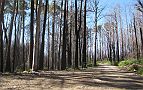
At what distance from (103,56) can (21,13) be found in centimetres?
6095

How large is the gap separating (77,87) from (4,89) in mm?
2679

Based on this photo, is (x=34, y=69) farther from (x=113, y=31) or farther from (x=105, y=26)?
(x=105, y=26)

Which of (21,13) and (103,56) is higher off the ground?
(21,13)

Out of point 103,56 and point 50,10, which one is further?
point 103,56

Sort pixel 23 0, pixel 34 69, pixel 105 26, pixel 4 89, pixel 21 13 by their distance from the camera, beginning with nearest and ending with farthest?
pixel 4 89
pixel 34 69
pixel 23 0
pixel 21 13
pixel 105 26

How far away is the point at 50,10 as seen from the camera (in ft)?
145

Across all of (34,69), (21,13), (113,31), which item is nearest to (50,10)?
(21,13)

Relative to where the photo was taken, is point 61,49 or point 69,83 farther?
point 61,49

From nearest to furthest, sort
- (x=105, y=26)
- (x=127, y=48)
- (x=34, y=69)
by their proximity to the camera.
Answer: (x=34, y=69) < (x=105, y=26) < (x=127, y=48)

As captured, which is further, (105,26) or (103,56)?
(103,56)

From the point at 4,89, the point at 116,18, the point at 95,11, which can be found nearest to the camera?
the point at 4,89

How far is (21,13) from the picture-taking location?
43938 mm

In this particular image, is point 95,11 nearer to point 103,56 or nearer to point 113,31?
point 113,31

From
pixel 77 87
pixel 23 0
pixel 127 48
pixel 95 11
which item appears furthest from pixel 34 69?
pixel 127 48
